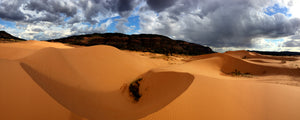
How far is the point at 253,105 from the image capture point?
2.49 m

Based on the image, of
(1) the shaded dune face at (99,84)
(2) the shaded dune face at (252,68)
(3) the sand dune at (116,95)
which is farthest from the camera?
(2) the shaded dune face at (252,68)

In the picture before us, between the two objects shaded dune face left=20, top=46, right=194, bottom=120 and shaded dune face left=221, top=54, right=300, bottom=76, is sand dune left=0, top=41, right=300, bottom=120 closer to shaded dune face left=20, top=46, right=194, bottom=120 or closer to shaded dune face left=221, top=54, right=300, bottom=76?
shaded dune face left=20, top=46, right=194, bottom=120

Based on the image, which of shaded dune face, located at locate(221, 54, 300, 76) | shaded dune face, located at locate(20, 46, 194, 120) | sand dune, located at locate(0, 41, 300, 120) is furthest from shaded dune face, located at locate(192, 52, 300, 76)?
shaded dune face, located at locate(20, 46, 194, 120)

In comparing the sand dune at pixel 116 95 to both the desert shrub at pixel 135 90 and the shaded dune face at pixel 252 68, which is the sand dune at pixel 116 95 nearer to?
the desert shrub at pixel 135 90

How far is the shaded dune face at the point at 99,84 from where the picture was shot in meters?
3.03

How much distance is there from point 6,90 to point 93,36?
218ft

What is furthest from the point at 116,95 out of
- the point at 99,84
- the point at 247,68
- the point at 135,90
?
the point at 247,68

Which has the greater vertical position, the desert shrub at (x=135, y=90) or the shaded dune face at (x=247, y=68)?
the shaded dune face at (x=247, y=68)

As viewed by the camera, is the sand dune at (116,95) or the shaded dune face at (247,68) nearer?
the sand dune at (116,95)

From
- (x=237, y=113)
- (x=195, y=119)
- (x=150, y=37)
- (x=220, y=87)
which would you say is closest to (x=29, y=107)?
(x=195, y=119)

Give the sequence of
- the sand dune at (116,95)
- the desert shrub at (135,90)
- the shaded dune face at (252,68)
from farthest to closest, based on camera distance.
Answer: the shaded dune face at (252,68), the desert shrub at (135,90), the sand dune at (116,95)

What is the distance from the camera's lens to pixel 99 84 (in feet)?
15.1

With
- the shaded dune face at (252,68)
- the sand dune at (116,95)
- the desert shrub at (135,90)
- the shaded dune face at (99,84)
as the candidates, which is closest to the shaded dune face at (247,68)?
the shaded dune face at (252,68)

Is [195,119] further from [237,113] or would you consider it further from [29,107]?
[29,107]
